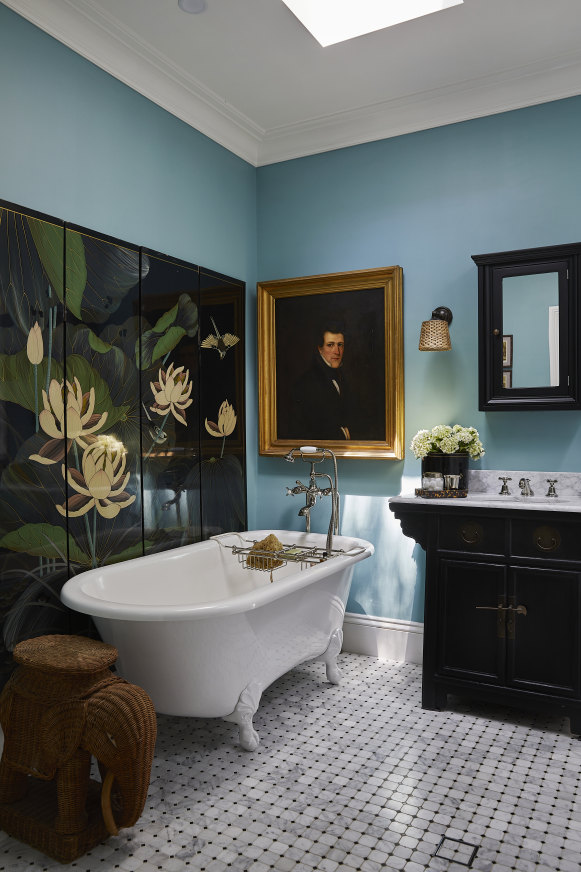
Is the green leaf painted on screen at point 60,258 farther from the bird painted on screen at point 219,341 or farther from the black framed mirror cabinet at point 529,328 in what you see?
the black framed mirror cabinet at point 529,328

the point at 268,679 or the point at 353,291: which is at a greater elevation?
the point at 353,291

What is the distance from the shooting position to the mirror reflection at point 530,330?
9.64 ft

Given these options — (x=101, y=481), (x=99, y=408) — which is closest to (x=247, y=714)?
(x=101, y=481)

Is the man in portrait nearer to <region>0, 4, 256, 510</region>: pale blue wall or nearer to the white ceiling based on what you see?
<region>0, 4, 256, 510</region>: pale blue wall

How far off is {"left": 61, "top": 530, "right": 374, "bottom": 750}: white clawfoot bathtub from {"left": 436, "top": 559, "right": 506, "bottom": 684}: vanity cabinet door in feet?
1.36

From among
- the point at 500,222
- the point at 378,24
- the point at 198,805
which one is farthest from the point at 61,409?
the point at 500,222

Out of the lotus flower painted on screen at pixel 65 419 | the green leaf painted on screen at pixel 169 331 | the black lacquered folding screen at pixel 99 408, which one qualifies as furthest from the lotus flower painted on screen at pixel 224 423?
the lotus flower painted on screen at pixel 65 419

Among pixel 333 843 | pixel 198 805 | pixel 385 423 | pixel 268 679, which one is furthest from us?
pixel 385 423

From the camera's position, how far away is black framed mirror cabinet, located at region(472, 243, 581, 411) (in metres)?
2.90

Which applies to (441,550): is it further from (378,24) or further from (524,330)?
(378,24)

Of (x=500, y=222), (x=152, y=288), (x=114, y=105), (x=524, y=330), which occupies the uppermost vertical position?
(x=114, y=105)

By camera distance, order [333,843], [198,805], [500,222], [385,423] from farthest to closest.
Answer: [385,423], [500,222], [198,805], [333,843]

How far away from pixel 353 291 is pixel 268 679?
6.58 feet

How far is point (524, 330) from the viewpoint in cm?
301
